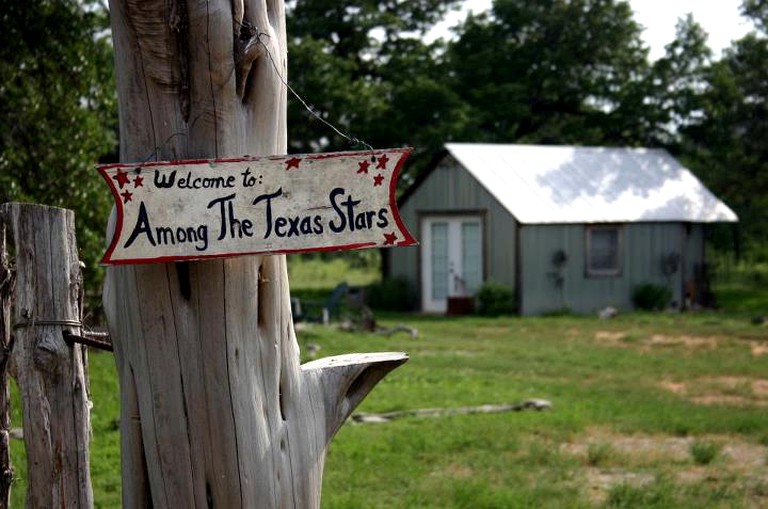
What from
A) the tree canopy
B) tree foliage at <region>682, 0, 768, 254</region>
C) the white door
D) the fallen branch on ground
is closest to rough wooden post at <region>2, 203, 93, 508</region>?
the fallen branch on ground

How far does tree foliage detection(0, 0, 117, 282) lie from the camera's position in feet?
44.3

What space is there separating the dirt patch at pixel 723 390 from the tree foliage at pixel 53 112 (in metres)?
6.74

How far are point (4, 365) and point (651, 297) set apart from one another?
2184 centimetres

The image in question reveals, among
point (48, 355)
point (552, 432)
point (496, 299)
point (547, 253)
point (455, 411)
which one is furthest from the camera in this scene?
point (547, 253)

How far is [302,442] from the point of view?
3877mm

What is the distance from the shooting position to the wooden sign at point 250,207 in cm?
355

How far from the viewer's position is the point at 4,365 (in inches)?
194

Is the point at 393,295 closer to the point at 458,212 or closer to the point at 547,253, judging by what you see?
the point at 458,212

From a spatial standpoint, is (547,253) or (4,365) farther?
(547,253)

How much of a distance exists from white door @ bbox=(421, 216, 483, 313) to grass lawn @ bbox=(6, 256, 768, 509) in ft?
23.7

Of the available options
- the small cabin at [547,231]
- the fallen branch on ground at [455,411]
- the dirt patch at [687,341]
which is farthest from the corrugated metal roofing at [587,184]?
the fallen branch on ground at [455,411]

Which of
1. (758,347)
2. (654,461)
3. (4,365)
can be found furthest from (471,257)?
(4,365)

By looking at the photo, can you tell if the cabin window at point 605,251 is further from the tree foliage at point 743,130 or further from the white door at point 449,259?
the tree foliage at point 743,130

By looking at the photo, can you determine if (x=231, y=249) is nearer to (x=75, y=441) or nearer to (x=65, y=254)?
(x=65, y=254)
